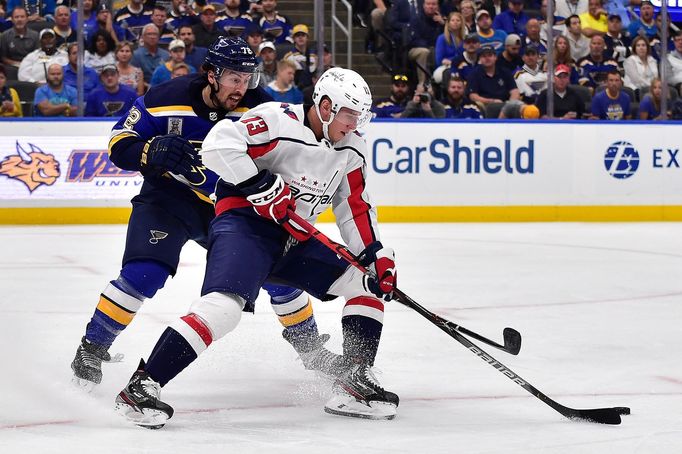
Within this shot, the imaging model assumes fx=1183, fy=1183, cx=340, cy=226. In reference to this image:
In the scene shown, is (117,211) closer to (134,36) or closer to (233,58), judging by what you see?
(134,36)

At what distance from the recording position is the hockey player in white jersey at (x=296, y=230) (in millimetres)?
3139

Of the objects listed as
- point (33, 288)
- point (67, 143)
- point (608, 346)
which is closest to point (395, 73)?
point (67, 143)

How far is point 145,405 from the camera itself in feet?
9.91

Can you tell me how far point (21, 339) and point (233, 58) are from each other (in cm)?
147

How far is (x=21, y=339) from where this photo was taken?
4.38 m

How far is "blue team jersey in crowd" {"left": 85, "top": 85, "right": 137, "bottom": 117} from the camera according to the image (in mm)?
8766

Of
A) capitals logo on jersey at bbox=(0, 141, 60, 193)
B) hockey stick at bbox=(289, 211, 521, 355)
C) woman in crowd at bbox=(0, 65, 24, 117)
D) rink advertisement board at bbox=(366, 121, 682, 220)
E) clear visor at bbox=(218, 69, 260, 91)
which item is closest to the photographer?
hockey stick at bbox=(289, 211, 521, 355)

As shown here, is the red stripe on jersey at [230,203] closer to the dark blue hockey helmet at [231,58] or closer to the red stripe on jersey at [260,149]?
the red stripe on jersey at [260,149]

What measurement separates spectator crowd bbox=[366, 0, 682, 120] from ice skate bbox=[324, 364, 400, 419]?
600 centimetres

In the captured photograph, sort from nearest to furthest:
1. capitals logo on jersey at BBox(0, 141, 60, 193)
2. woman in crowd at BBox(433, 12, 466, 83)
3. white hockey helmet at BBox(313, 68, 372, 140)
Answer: white hockey helmet at BBox(313, 68, 372, 140), capitals logo on jersey at BBox(0, 141, 60, 193), woman in crowd at BBox(433, 12, 466, 83)

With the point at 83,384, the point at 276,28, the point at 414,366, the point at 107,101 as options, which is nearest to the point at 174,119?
the point at 83,384

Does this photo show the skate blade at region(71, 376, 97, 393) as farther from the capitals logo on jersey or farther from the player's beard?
the capitals logo on jersey

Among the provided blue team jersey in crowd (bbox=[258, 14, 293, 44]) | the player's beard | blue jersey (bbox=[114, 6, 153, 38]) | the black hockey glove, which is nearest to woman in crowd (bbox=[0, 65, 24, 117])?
blue jersey (bbox=[114, 6, 153, 38])

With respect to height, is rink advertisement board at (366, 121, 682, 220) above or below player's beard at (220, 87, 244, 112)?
below
